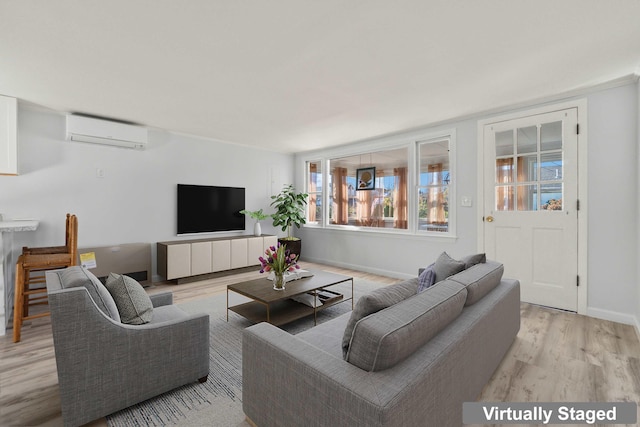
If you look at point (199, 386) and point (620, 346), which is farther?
point (620, 346)

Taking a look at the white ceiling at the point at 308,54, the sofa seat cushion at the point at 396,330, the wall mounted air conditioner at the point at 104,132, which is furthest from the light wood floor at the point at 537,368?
the white ceiling at the point at 308,54

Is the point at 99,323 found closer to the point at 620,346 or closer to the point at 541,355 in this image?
the point at 541,355

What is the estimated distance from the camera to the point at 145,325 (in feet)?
5.76

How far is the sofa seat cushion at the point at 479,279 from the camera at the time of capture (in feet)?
5.82

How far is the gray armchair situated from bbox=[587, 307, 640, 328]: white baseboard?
3725 mm

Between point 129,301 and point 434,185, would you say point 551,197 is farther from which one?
point 129,301

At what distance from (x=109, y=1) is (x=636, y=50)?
3.67m

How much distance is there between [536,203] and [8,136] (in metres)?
5.81

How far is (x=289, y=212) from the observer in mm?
5766

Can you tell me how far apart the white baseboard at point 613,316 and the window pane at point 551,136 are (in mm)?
Answer: 1729

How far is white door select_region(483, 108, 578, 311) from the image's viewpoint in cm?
317

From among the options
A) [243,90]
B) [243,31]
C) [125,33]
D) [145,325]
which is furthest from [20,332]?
[243,31]

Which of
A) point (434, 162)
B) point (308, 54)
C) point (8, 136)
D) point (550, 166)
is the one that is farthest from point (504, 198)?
point (8, 136)

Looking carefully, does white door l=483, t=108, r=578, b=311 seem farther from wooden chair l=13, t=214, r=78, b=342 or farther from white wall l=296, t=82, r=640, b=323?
wooden chair l=13, t=214, r=78, b=342
